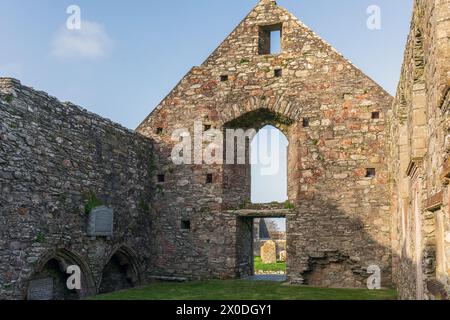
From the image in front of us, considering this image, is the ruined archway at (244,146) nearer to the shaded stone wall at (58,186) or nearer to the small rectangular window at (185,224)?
the small rectangular window at (185,224)

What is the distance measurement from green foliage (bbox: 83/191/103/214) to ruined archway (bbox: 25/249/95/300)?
3.04 feet

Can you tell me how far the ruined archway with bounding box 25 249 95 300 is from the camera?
8.61 m

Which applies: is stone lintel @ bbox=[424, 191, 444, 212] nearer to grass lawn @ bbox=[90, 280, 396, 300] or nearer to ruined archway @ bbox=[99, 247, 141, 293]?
grass lawn @ bbox=[90, 280, 396, 300]

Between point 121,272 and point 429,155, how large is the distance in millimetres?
8486

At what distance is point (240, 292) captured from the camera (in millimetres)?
9789

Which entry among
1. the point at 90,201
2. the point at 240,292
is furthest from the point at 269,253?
the point at 90,201

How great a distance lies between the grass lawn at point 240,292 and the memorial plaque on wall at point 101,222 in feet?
4.06

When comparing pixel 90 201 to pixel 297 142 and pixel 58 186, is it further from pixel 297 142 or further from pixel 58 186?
pixel 297 142

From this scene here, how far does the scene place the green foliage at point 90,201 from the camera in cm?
973

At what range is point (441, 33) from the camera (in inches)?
159

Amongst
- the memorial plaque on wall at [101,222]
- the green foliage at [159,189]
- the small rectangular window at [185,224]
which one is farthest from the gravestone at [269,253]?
the memorial plaque on wall at [101,222]

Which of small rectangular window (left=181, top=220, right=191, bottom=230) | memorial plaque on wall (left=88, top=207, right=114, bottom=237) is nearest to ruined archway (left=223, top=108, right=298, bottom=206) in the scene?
small rectangular window (left=181, top=220, right=191, bottom=230)

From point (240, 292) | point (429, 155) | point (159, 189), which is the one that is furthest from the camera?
point (159, 189)

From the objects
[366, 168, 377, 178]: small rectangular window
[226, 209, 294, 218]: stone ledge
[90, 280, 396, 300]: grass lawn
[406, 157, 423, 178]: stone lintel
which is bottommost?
[90, 280, 396, 300]: grass lawn
